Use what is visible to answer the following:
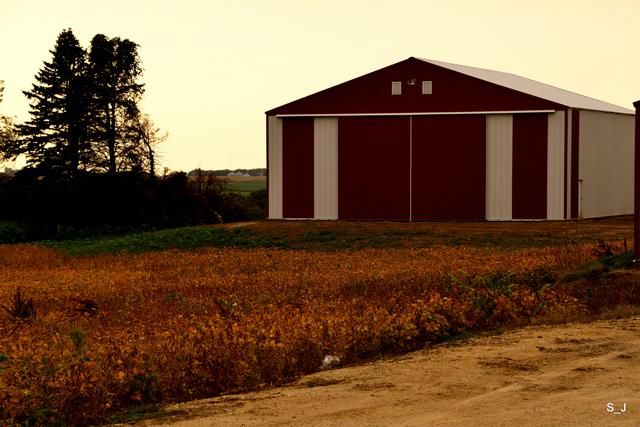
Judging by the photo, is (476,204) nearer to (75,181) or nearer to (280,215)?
(280,215)

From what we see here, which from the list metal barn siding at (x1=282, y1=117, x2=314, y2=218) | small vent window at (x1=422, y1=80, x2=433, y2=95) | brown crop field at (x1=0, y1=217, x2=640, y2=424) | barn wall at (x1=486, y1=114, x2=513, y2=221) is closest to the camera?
brown crop field at (x1=0, y1=217, x2=640, y2=424)

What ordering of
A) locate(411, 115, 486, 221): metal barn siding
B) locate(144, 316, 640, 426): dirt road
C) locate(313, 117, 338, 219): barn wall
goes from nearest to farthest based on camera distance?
1. locate(144, 316, 640, 426): dirt road
2. locate(411, 115, 486, 221): metal barn siding
3. locate(313, 117, 338, 219): barn wall

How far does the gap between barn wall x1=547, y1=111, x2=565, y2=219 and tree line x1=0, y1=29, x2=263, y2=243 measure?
1957 cm

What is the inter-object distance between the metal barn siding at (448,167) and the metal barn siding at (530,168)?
1164 millimetres

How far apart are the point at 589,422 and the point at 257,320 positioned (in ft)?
18.7

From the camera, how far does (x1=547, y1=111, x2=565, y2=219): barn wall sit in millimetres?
37000

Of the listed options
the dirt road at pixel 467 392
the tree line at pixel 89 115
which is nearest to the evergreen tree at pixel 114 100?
the tree line at pixel 89 115

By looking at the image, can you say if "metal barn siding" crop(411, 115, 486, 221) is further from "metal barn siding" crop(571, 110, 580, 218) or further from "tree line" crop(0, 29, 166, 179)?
"tree line" crop(0, 29, 166, 179)

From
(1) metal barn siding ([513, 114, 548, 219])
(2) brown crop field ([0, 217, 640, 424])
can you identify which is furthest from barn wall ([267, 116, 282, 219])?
(1) metal barn siding ([513, 114, 548, 219])

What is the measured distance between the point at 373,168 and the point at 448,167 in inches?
102

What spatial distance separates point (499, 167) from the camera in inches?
1483

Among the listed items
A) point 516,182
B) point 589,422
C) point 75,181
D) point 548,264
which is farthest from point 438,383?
point 75,181

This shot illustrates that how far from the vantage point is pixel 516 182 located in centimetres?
3750

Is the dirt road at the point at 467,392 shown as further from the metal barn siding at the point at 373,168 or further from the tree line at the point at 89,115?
the tree line at the point at 89,115
